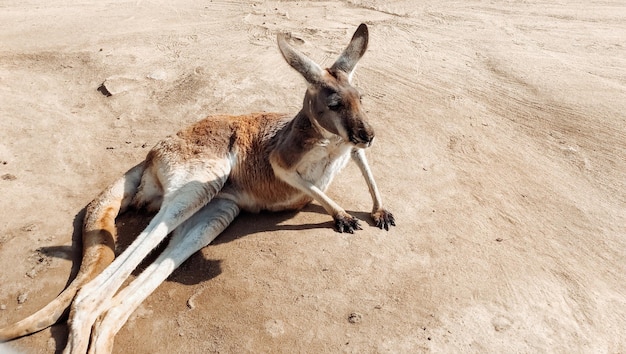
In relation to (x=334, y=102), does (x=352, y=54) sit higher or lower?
higher

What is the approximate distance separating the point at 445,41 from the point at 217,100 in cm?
401

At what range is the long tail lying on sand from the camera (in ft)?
11.9

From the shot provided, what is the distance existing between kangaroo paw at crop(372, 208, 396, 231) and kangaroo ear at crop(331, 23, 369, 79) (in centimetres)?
131

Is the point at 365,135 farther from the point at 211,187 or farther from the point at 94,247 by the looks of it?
the point at 94,247

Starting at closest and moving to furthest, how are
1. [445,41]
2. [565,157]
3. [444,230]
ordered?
[444,230] → [565,157] → [445,41]

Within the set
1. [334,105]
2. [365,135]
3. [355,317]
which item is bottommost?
[355,317]

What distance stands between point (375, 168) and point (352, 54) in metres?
1.51

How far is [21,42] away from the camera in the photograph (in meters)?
8.03

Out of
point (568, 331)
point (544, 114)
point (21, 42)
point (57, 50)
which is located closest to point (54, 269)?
point (568, 331)

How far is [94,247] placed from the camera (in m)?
4.13

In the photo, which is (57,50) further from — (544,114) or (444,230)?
(544,114)

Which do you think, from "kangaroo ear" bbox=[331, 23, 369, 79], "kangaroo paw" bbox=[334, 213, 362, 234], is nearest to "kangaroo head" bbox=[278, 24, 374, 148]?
"kangaroo ear" bbox=[331, 23, 369, 79]

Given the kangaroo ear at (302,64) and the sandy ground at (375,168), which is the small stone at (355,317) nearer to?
the sandy ground at (375,168)

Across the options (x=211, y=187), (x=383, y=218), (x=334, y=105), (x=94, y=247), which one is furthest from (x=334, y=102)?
(x=94, y=247)
